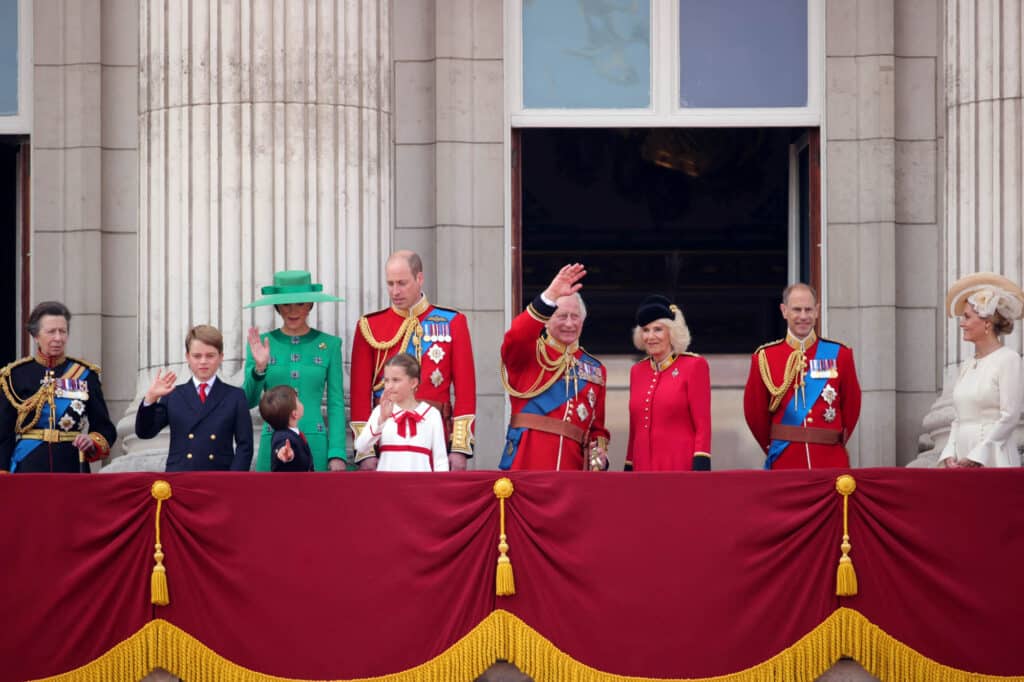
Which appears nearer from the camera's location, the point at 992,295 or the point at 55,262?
the point at 992,295

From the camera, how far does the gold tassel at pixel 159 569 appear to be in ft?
33.2

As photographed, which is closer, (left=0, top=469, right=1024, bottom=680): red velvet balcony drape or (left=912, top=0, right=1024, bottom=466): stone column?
(left=0, top=469, right=1024, bottom=680): red velvet balcony drape

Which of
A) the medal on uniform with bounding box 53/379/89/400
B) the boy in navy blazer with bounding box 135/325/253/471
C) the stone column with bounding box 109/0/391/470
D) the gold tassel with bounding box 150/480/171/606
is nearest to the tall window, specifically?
the stone column with bounding box 109/0/391/470

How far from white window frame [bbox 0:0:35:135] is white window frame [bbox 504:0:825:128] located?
3.41 metres

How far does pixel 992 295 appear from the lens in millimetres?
10992

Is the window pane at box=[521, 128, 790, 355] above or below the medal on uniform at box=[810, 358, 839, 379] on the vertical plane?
above

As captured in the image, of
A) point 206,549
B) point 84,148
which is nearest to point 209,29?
point 84,148

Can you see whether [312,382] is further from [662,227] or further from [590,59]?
[662,227]

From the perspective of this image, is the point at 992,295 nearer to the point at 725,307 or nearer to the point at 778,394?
the point at 778,394

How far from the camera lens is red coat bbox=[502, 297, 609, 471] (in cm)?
1122

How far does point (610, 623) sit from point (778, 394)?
2.27 meters

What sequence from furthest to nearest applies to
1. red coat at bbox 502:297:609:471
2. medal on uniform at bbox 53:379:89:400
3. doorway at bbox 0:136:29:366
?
doorway at bbox 0:136:29:366, medal on uniform at bbox 53:379:89:400, red coat at bbox 502:297:609:471

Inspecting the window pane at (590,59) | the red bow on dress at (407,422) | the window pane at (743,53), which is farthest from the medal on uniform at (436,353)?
the window pane at (743,53)

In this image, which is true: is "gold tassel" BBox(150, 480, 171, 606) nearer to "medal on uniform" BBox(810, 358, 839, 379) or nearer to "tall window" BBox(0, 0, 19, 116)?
"medal on uniform" BBox(810, 358, 839, 379)
